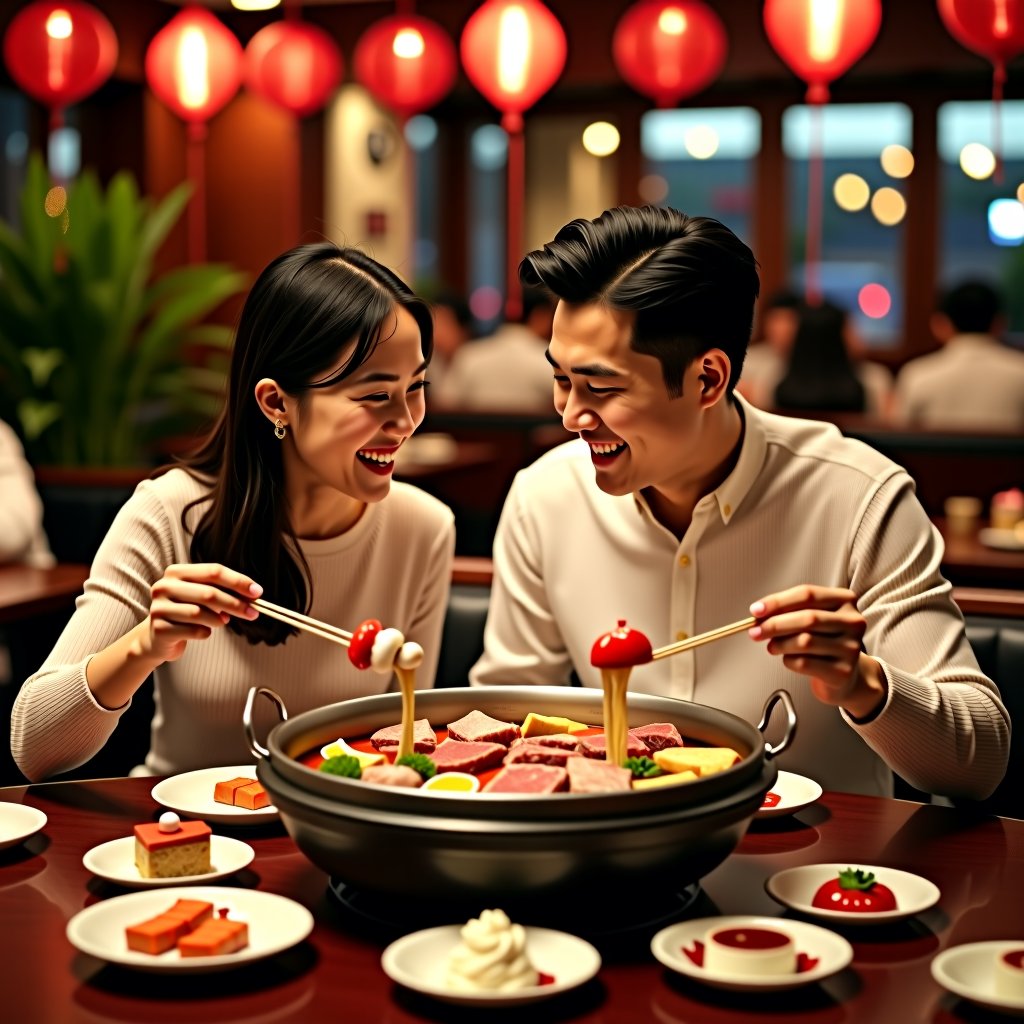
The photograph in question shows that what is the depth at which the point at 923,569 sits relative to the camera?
1999mm

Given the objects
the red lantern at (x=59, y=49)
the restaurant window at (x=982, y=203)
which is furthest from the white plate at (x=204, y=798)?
the restaurant window at (x=982, y=203)

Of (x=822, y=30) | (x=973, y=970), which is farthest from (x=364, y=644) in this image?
(x=822, y=30)

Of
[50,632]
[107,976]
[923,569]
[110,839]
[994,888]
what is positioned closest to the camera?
[107,976]

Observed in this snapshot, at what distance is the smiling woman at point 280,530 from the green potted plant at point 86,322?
13.2ft

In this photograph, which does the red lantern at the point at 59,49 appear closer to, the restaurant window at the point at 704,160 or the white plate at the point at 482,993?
the white plate at the point at 482,993

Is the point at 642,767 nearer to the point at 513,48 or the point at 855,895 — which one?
the point at 855,895

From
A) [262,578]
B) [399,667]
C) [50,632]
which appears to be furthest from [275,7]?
[399,667]

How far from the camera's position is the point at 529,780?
1.34 meters

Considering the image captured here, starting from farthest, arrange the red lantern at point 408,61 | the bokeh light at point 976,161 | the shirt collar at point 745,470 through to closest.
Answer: the bokeh light at point 976,161 → the red lantern at point 408,61 → the shirt collar at point 745,470

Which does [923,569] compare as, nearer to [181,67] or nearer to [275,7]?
[181,67]

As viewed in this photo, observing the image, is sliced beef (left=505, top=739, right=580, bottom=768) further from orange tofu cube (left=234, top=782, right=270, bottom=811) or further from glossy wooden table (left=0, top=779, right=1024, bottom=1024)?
orange tofu cube (left=234, top=782, right=270, bottom=811)

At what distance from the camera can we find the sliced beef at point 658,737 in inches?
61.1

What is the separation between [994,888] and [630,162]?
925cm

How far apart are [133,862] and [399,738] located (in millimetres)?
294
